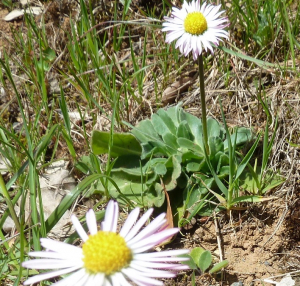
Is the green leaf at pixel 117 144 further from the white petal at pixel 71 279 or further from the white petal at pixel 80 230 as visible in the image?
the white petal at pixel 71 279

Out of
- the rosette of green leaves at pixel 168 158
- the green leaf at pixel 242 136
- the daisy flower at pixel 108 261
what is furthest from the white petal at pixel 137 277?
the green leaf at pixel 242 136

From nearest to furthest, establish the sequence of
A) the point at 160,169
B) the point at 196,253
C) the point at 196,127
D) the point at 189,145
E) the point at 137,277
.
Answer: the point at 137,277 < the point at 196,253 < the point at 160,169 < the point at 189,145 < the point at 196,127

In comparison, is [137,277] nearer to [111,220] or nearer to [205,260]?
[111,220]

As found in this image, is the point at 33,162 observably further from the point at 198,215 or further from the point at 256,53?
the point at 256,53

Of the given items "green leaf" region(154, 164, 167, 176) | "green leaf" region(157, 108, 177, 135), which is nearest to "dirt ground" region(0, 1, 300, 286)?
"green leaf" region(154, 164, 167, 176)

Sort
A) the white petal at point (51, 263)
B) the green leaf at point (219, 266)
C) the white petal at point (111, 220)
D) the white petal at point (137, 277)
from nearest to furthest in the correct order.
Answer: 1. the white petal at point (137, 277)
2. the white petal at point (51, 263)
3. the white petal at point (111, 220)
4. the green leaf at point (219, 266)

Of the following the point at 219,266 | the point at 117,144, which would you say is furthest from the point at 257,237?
the point at 117,144

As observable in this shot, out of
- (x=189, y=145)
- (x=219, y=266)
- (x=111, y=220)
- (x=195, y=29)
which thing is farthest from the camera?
(x=189, y=145)
